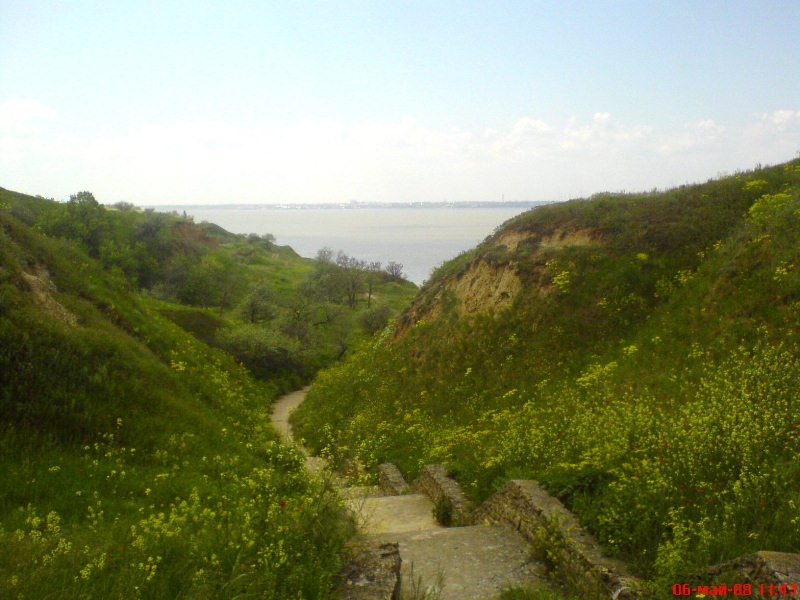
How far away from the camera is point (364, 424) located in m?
18.8

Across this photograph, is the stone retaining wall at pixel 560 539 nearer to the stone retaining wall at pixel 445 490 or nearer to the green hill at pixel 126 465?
the stone retaining wall at pixel 445 490

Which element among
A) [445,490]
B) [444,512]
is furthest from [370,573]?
[445,490]

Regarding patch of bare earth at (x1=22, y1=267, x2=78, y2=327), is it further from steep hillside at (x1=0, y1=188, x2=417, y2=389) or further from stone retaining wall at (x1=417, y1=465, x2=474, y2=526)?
stone retaining wall at (x1=417, y1=465, x2=474, y2=526)

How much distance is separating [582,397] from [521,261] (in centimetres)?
860

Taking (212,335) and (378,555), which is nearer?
(378,555)

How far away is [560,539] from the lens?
745 cm

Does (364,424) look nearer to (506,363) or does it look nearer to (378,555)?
(506,363)

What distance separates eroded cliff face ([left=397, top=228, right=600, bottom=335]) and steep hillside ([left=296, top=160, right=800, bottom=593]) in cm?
8

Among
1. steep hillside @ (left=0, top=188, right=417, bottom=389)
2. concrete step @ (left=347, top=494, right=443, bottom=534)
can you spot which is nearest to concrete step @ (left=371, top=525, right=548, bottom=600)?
concrete step @ (left=347, top=494, right=443, bottom=534)

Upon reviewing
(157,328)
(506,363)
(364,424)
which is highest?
(157,328)

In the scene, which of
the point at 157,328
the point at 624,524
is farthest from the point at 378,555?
the point at 157,328

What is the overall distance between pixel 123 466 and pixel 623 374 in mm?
11074

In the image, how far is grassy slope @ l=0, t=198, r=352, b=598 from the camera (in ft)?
18.0

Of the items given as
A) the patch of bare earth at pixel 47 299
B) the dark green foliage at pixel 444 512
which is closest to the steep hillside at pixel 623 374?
the dark green foliage at pixel 444 512
